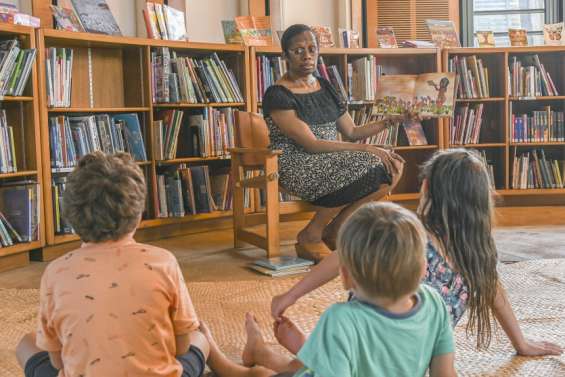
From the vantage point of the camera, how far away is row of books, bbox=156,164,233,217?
14.9 ft

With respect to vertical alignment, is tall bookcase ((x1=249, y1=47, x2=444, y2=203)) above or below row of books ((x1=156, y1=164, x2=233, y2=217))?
above

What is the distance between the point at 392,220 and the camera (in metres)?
1.25

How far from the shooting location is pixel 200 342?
1.74 meters

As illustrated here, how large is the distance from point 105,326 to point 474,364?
3.73 ft

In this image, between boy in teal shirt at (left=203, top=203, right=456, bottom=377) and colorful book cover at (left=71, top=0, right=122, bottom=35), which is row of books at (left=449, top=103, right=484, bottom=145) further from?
boy in teal shirt at (left=203, top=203, right=456, bottom=377)

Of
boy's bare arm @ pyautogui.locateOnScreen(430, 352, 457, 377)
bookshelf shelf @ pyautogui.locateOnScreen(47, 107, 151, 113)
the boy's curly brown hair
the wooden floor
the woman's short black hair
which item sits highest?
the woman's short black hair

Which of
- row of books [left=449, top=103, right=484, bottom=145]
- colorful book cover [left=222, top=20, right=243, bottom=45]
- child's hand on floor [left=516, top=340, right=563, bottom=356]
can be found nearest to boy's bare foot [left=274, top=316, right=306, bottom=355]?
child's hand on floor [left=516, top=340, right=563, bottom=356]

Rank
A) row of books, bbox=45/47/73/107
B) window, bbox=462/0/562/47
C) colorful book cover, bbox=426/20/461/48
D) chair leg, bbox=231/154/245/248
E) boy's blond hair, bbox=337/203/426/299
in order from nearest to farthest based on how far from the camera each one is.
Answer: boy's blond hair, bbox=337/203/426/299, row of books, bbox=45/47/73/107, chair leg, bbox=231/154/245/248, colorful book cover, bbox=426/20/461/48, window, bbox=462/0/562/47

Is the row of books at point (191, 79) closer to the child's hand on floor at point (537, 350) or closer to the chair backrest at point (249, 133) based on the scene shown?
the chair backrest at point (249, 133)

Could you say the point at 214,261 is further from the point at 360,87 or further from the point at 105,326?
the point at 105,326

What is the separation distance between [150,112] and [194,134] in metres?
0.37

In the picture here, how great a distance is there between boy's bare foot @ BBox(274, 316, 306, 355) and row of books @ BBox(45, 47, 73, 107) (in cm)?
245

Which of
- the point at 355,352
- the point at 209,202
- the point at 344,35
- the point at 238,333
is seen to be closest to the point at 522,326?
the point at 238,333

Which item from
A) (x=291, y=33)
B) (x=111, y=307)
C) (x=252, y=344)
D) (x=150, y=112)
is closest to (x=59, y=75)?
(x=150, y=112)
